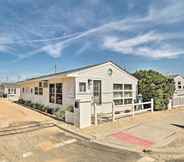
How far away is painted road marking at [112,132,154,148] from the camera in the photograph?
25.2 feet

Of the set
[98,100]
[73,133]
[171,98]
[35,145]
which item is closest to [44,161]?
[35,145]

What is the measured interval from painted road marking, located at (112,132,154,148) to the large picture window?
23.0 ft

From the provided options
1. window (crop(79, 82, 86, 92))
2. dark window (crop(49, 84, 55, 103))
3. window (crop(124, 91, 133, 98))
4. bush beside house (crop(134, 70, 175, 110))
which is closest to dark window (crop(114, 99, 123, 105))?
window (crop(124, 91, 133, 98))

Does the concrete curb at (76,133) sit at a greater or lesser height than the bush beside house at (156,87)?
lesser

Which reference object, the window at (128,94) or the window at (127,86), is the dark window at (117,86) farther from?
the window at (128,94)

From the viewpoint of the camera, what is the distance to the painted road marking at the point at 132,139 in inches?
302

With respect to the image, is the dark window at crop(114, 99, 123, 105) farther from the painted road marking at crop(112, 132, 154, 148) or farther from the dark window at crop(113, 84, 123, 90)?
the painted road marking at crop(112, 132, 154, 148)

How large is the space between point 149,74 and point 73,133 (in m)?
10.9

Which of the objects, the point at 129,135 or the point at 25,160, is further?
the point at 129,135

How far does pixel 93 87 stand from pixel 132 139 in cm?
668

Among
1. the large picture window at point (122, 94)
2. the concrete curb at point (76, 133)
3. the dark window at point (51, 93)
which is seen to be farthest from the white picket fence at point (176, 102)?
the concrete curb at point (76, 133)

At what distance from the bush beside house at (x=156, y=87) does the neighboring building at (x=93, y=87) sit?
0.77m

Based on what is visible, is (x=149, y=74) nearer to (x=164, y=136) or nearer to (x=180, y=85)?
(x=164, y=136)

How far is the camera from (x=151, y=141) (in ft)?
26.3
